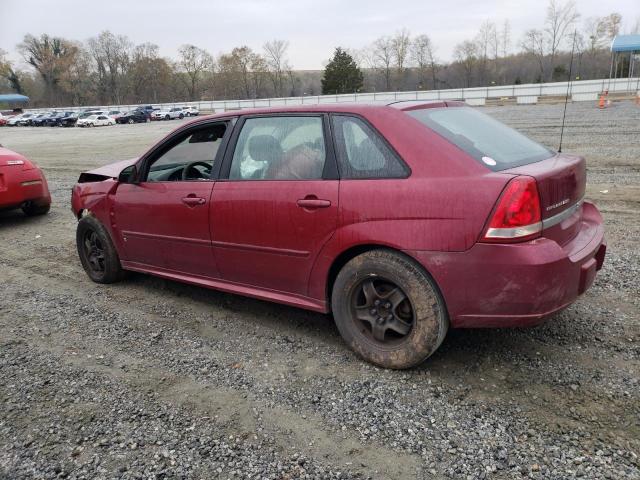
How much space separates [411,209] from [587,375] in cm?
147

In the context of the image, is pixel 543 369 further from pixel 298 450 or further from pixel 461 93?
pixel 461 93

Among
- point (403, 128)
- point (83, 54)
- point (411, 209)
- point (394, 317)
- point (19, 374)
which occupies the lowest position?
point (19, 374)

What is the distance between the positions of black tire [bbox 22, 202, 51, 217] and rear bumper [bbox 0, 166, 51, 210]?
0.38 ft

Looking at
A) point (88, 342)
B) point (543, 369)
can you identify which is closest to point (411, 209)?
point (543, 369)

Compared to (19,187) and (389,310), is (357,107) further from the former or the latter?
(19,187)

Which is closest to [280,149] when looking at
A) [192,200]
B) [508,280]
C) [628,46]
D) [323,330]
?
[192,200]

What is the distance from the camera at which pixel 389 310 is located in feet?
10.7

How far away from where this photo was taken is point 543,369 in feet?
10.6

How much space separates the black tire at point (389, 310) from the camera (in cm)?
306

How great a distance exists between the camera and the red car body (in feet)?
9.35

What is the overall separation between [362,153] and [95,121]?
5153cm

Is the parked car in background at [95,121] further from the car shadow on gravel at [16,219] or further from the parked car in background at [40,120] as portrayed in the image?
the car shadow on gravel at [16,219]

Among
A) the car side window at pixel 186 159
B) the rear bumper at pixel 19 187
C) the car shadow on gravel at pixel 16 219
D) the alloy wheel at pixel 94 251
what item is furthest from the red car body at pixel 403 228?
the car shadow on gravel at pixel 16 219

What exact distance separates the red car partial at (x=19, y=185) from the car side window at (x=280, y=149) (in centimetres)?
546
